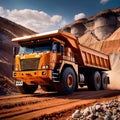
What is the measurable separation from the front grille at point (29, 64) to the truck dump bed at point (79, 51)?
1279 millimetres

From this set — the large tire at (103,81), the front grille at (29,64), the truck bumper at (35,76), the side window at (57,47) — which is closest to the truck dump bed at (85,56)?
the large tire at (103,81)

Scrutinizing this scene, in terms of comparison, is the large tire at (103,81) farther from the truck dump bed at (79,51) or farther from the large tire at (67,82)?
the large tire at (67,82)

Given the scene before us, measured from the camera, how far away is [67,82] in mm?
10617

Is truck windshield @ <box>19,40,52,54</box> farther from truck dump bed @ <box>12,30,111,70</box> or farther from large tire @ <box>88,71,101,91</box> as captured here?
large tire @ <box>88,71,101,91</box>

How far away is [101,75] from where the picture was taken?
15469mm

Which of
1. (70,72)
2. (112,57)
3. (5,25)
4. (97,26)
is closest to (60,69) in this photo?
(70,72)

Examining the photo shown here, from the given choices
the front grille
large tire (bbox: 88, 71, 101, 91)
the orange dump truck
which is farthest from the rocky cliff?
large tire (bbox: 88, 71, 101, 91)

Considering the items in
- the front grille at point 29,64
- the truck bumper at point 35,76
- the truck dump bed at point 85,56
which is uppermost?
the truck dump bed at point 85,56

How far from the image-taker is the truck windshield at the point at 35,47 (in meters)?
10.3

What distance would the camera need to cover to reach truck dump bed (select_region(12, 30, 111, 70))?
10773 millimetres

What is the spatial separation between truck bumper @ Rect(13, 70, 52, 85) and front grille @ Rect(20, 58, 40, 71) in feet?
0.72

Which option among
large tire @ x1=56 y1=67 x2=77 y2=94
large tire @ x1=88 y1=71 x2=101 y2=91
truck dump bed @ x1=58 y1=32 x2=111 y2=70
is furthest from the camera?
large tire @ x1=88 y1=71 x2=101 y2=91

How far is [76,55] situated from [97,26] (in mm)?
69185

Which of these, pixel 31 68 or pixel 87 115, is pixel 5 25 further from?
pixel 87 115
